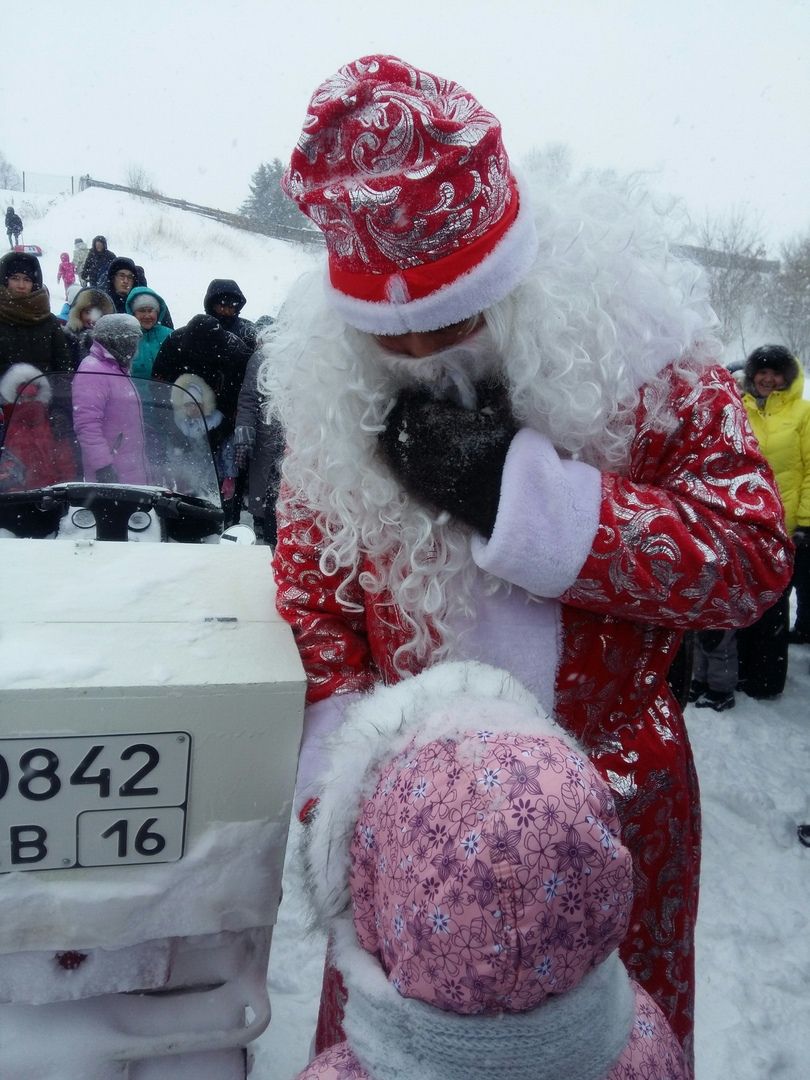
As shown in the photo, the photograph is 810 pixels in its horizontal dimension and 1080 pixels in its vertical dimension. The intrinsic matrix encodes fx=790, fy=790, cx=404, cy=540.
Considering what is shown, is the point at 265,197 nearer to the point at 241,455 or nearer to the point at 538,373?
the point at 241,455

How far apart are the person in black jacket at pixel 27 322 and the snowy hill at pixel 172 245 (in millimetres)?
17799

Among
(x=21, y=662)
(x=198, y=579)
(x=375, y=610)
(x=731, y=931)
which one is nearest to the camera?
(x=21, y=662)

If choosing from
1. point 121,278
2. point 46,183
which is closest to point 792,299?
point 121,278

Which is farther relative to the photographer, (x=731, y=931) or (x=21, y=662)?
(x=731, y=931)

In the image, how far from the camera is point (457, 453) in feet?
3.31

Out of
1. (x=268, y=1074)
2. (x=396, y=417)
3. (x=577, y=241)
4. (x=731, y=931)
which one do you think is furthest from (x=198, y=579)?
(x=731, y=931)

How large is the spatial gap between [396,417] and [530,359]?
20 cm

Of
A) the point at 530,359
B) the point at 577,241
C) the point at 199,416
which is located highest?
the point at 577,241

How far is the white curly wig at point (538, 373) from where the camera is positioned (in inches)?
40.9

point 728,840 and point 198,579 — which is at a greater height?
point 198,579

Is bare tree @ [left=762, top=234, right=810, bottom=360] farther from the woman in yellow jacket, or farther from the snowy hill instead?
the woman in yellow jacket

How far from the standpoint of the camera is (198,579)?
1.39 m

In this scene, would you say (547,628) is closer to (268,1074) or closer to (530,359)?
(530,359)

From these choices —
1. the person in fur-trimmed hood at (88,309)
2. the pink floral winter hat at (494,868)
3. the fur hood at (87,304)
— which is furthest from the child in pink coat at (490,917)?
the fur hood at (87,304)
